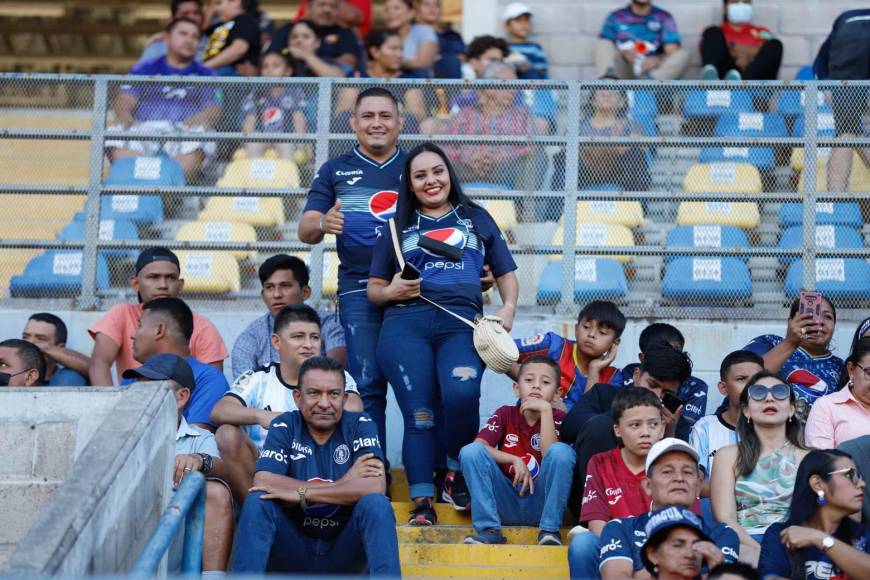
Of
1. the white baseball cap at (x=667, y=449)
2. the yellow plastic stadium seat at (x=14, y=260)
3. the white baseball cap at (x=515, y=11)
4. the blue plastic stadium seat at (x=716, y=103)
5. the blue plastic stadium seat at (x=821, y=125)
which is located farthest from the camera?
the white baseball cap at (x=515, y=11)

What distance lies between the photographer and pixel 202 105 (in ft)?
34.8

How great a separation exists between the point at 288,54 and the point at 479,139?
214 cm

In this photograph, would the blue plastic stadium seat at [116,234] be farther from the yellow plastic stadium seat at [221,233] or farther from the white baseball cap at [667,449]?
the white baseball cap at [667,449]

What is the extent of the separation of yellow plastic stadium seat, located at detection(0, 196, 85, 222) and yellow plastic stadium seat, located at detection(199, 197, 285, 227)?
2.84 feet

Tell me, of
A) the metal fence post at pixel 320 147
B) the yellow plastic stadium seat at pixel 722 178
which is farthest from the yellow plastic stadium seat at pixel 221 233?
the yellow plastic stadium seat at pixel 722 178

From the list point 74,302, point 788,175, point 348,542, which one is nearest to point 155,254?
point 74,302

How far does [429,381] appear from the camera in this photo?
26.4 ft

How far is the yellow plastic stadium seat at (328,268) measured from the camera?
10.2m

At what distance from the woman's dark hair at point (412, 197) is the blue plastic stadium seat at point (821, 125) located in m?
2.78

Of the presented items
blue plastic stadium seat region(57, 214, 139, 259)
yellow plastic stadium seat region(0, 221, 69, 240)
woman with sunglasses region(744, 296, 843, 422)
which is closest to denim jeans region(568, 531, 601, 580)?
woman with sunglasses region(744, 296, 843, 422)

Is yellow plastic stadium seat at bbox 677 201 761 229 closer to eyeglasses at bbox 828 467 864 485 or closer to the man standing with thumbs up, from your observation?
the man standing with thumbs up

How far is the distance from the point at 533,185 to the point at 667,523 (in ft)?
13.6

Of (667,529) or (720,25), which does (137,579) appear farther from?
(720,25)

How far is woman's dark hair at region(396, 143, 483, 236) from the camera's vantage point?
8422mm
